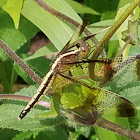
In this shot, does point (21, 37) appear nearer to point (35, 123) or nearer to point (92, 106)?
point (35, 123)

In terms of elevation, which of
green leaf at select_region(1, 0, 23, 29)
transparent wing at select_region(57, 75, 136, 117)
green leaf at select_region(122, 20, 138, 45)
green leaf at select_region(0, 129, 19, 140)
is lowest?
green leaf at select_region(0, 129, 19, 140)

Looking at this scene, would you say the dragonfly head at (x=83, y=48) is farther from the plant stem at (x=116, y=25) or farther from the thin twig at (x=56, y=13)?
the thin twig at (x=56, y=13)

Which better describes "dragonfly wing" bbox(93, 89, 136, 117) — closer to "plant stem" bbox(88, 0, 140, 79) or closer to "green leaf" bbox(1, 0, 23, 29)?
"plant stem" bbox(88, 0, 140, 79)

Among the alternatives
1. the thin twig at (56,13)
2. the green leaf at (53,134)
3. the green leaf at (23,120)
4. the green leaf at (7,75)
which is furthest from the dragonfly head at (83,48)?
the green leaf at (7,75)

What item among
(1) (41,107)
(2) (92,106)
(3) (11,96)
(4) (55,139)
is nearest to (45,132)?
(4) (55,139)

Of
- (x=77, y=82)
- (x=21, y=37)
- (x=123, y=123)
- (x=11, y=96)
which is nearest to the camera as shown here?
(x=77, y=82)

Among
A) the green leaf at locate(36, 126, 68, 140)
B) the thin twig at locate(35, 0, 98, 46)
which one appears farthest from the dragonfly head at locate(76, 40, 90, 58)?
the green leaf at locate(36, 126, 68, 140)
